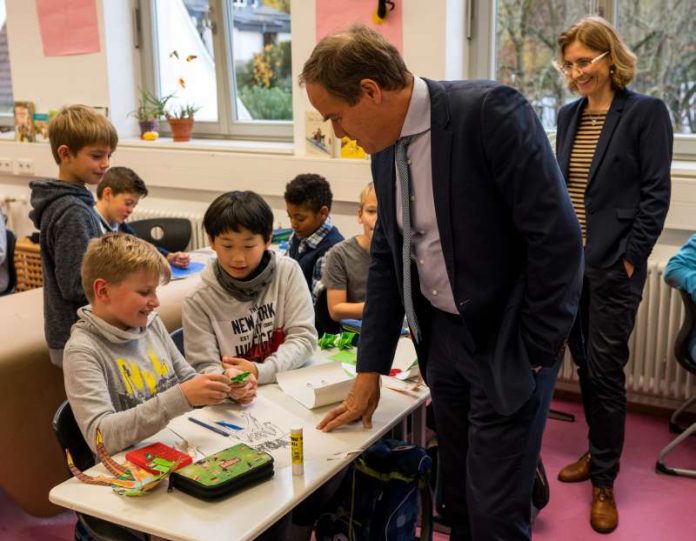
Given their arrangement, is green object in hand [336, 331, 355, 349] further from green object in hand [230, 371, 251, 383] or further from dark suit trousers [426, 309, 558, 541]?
dark suit trousers [426, 309, 558, 541]

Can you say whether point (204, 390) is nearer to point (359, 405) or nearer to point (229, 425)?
point (229, 425)

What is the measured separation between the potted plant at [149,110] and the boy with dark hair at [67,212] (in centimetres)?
243

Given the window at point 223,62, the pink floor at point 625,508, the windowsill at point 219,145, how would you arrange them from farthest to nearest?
the window at point 223,62 → the windowsill at point 219,145 → the pink floor at point 625,508

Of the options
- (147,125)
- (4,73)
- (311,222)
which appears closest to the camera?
(311,222)

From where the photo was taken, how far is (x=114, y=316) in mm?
1890

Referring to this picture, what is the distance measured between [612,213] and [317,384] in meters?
1.30

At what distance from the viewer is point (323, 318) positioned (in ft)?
9.14

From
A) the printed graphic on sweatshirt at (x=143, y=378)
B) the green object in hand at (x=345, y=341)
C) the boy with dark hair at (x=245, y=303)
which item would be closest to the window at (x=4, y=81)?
the boy with dark hair at (x=245, y=303)

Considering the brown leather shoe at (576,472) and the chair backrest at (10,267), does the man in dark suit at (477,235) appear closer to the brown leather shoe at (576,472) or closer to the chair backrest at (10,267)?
the brown leather shoe at (576,472)

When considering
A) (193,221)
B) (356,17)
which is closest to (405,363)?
(356,17)

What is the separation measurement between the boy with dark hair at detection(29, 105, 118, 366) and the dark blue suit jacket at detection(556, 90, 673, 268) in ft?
5.33

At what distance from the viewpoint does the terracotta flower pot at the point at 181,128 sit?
15.5 ft

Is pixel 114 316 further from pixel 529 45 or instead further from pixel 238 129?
pixel 238 129

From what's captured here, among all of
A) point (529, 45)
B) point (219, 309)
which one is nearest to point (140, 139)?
point (529, 45)
